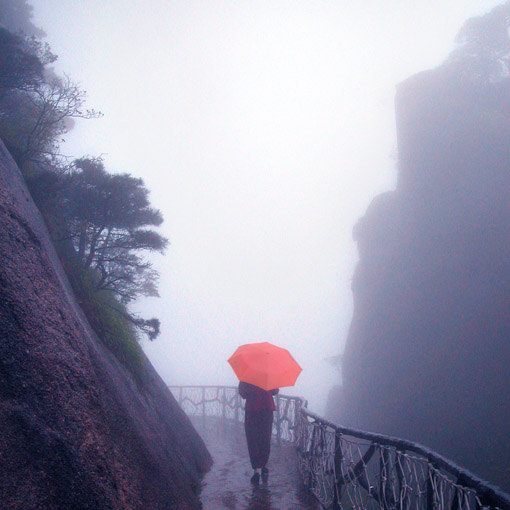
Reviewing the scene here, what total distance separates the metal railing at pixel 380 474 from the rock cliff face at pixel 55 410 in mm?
2078

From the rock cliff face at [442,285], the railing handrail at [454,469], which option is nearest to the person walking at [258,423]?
the railing handrail at [454,469]

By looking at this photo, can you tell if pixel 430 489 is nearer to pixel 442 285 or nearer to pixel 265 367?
pixel 265 367

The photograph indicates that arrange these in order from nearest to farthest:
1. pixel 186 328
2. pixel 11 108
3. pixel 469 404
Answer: pixel 11 108
pixel 469 404
pixel 186 328

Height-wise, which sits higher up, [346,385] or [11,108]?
[11,108]

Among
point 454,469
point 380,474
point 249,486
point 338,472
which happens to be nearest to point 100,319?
point 249,486

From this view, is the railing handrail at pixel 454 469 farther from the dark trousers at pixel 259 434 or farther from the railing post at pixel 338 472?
the dark trousers at pixel 259 434

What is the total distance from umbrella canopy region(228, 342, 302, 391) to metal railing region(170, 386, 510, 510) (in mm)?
921

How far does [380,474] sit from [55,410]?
11.4ft

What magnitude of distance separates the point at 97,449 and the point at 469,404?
63.2ft

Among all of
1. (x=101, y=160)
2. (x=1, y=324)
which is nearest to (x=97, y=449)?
(x=1, y=324)

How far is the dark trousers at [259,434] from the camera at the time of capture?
6883 millimetres

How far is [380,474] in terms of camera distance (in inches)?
170

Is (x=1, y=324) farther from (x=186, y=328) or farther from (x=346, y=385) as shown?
(x=186, y=328)

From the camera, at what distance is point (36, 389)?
123 inches
